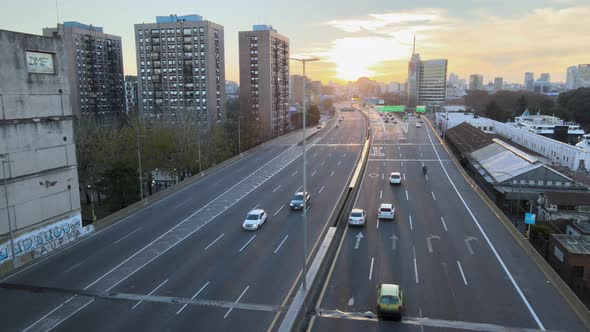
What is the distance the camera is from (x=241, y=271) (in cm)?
2384

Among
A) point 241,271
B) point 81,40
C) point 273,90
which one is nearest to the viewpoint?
point 241,271

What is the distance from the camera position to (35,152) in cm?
→ 3127

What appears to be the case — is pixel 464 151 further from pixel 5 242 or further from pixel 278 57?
pixel 278 57

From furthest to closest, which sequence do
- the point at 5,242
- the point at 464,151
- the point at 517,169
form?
the point at 464,151
the point at 517,169
the point at 5,242

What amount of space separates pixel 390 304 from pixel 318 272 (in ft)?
16.6

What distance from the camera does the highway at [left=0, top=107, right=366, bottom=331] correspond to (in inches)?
747

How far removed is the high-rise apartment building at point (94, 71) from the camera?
107 meters

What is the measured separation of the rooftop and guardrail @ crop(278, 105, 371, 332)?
47.8 ft

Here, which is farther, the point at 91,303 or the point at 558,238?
the point at 558,238

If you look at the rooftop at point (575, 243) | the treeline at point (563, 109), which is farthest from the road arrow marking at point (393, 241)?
the treeline at point (563, 109)

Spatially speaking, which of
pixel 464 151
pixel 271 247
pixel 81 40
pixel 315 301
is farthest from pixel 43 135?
pixel 81 40

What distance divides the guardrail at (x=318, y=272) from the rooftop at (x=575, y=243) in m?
14.6

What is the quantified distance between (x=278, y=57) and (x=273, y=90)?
11.4 metres

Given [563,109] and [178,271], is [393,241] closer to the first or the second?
[178,271]
